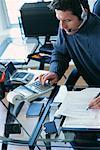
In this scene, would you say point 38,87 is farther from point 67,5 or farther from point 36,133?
point 67,5

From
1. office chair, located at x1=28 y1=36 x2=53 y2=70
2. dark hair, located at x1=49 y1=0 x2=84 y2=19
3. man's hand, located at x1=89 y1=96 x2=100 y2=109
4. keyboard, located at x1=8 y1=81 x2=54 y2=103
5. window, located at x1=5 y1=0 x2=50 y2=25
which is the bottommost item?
office chair, located at x1=28 y1=36 x2=53 y2=70

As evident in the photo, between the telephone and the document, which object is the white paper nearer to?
the document

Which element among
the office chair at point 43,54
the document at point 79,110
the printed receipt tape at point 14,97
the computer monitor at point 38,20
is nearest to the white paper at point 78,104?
the document at point 79,110

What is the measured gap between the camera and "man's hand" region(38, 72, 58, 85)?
169cm

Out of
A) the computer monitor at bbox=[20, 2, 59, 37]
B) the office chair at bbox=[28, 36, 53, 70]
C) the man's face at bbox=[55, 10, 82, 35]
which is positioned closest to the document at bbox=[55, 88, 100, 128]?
the man's face at bbox=[55, 10, 82, 35]

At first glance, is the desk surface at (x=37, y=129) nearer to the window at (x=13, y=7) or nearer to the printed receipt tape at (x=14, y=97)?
the printed receipt tape at (x=14, y=97)

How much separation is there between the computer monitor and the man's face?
99 cm

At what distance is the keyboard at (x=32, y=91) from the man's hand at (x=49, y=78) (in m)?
0.03

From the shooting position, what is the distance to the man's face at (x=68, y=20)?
154 centimetres

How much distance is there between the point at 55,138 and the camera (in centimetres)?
128

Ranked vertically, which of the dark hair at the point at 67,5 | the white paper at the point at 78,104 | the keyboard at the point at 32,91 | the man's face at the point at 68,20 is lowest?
the keyboard at the point at 32,91

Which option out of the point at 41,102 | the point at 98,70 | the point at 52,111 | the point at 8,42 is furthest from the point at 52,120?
the point at 8,42

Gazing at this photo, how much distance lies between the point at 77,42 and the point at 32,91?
44cm

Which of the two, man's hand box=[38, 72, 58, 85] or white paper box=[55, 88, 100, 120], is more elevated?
white paper box=[55, 88, 100, 120]
